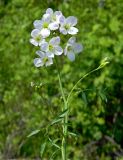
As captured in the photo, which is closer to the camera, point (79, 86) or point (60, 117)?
point (60, 117)

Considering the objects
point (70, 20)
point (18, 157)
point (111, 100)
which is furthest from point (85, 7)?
point (70, 20)

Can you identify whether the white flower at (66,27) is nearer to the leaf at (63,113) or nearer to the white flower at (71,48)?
the white flower at (71,48)

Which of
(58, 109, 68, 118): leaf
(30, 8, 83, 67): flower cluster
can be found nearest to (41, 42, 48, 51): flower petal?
(30, 8, 83, 67): flower cluster

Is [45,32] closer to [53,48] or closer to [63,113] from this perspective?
[53,48]

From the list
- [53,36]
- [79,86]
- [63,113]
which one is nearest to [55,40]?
[53,36]

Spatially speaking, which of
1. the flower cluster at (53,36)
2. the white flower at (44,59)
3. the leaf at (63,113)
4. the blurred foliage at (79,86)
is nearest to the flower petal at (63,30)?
the flower cluster at (53,36)

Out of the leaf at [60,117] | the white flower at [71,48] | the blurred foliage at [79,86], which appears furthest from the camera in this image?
the blurred foliage at [79,86]
